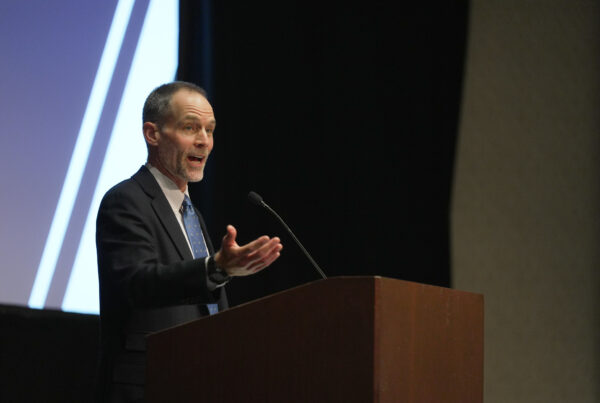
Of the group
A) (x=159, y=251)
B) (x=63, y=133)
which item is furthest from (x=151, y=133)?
(x=63, y=133)

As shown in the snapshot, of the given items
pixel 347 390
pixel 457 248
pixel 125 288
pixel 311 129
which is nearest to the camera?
pixel 347 390

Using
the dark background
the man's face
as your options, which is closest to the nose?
the man's face

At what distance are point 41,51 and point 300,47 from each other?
1239mm

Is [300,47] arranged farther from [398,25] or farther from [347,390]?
[347,390]

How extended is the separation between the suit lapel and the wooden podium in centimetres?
45

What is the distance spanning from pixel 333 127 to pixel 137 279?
7.04 feet

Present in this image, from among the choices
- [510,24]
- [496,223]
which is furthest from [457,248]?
[510,24]

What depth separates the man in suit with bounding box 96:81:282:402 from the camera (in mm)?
1703

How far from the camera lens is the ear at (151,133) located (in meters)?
2.27

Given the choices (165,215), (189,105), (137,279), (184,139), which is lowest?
(137,279)

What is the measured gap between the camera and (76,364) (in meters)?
3.14

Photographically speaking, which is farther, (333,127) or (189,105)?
(333,127)

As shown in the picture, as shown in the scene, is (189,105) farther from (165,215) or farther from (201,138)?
(165,215)

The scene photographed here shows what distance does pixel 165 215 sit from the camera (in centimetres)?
208
